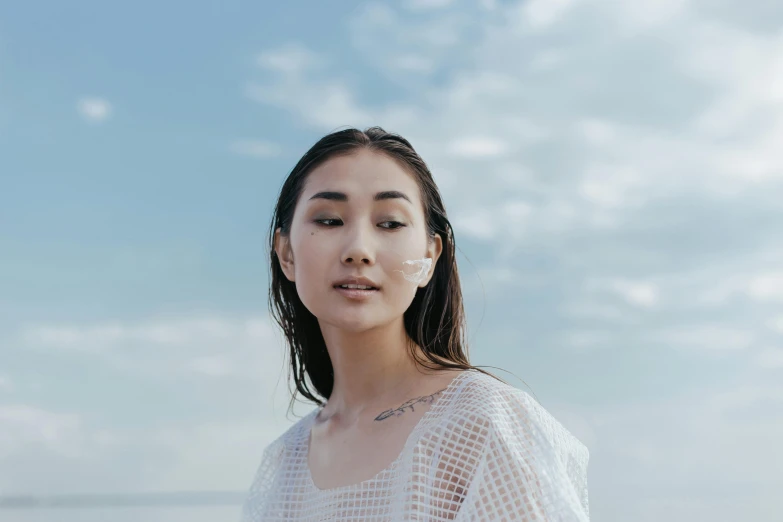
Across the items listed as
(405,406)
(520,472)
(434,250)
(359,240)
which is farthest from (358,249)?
(520,472)

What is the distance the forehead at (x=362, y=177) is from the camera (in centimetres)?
299

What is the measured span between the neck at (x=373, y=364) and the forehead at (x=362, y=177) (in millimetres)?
467

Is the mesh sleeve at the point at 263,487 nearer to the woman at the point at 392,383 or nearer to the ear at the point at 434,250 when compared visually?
the woman at the point at 392,383

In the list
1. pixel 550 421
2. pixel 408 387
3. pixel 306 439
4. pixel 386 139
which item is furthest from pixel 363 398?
pixel 386 139

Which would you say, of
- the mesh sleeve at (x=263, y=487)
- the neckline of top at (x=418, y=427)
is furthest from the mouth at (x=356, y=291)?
the mesh sleeve at (x=263, y=487)

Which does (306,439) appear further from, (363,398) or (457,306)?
(457,306)

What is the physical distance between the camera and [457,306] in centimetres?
332

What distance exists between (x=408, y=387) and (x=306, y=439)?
0.65 m

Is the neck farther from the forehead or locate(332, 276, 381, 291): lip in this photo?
the forehead

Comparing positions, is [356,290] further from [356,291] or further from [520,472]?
[520,472]

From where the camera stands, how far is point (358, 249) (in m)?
2.86

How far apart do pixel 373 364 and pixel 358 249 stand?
19.1 inches

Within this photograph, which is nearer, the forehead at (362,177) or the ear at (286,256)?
the forehead at (362,177)

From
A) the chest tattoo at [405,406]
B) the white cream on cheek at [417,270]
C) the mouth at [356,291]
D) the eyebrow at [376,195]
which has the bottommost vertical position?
the chest tattoo at [405,406]
